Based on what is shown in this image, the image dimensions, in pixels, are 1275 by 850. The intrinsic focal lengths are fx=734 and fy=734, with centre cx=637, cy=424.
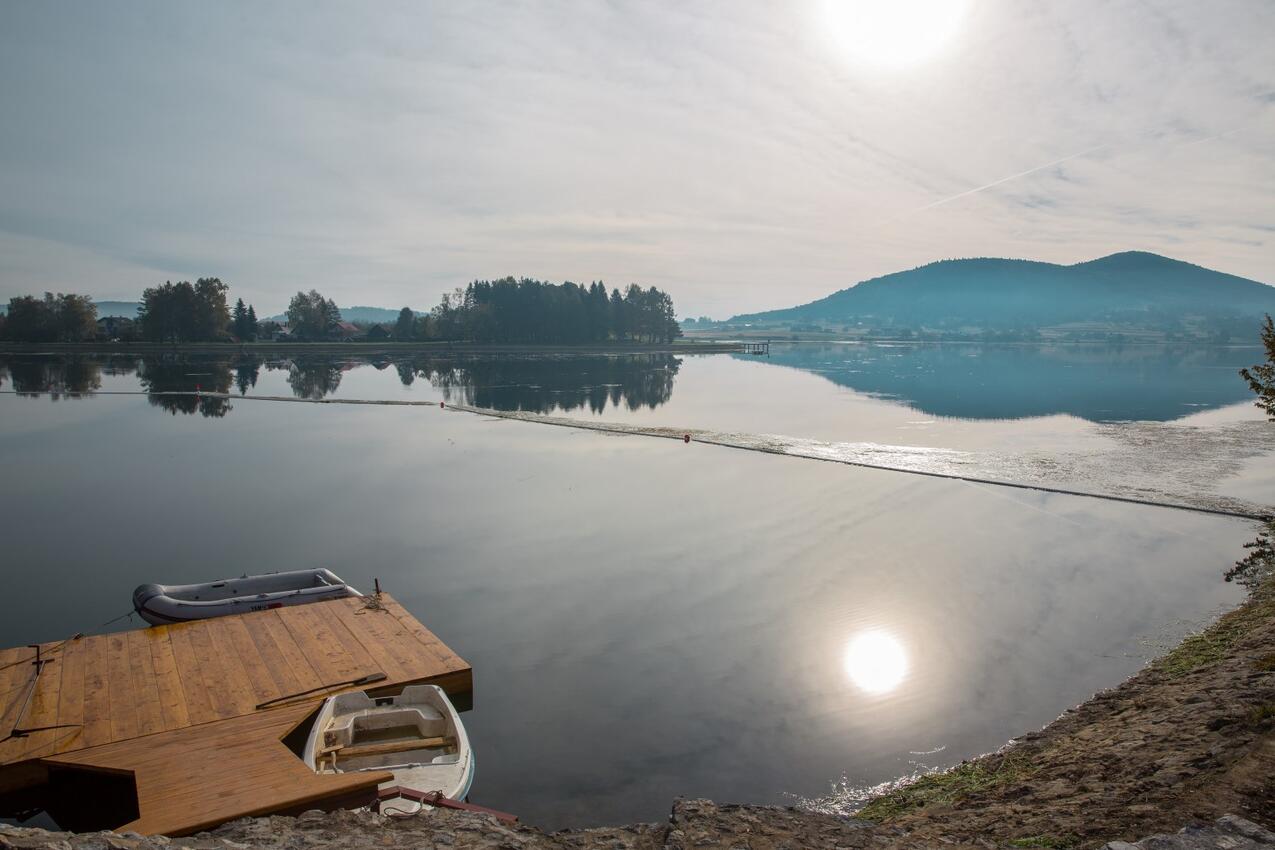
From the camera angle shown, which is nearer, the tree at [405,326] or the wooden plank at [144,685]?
the wooden plank at [144,685]

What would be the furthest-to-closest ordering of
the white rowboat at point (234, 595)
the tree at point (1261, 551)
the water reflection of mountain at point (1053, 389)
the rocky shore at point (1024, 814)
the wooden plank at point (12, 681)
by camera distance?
the water reflection of mountain at point (1053, 389) → the tree at point (1261, 551) → the white rowboat at point (234, 595) → the wooden plank at point (12, 681) → the rocky shore at point (1024, 814)

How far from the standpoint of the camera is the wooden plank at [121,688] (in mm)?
12180

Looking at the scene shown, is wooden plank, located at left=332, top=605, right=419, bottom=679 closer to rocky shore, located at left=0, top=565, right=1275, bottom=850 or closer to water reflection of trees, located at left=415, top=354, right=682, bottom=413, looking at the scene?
rocky shore, located at left=0, top=565, right=1275, bottom=850

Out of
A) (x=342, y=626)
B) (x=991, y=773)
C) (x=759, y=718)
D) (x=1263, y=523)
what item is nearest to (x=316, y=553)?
(x=342, y=626)

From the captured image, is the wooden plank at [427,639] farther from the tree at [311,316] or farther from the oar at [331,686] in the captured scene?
the tree at [311,316]

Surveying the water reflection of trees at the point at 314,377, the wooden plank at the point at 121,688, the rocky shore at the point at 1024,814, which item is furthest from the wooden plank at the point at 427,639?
the water reflection of trees at the point at 314,377

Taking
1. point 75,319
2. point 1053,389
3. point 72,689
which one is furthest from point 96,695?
point 75,319

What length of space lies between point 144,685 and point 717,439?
120 ft

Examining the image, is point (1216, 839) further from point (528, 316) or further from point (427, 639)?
point (528, 316)

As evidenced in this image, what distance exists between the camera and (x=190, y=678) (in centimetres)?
1406

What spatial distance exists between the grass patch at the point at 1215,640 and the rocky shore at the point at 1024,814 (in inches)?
94.3

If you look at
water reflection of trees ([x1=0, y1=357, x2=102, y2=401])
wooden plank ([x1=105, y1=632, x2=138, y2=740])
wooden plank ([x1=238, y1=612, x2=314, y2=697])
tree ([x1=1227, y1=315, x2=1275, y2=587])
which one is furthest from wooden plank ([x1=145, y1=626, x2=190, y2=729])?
→ water reflection of trees ([x1=0, y1=357, x2=102, y2=401])

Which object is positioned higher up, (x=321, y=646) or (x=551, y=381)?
(x=551, y=381)

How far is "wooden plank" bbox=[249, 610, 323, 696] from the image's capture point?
45.8ft
